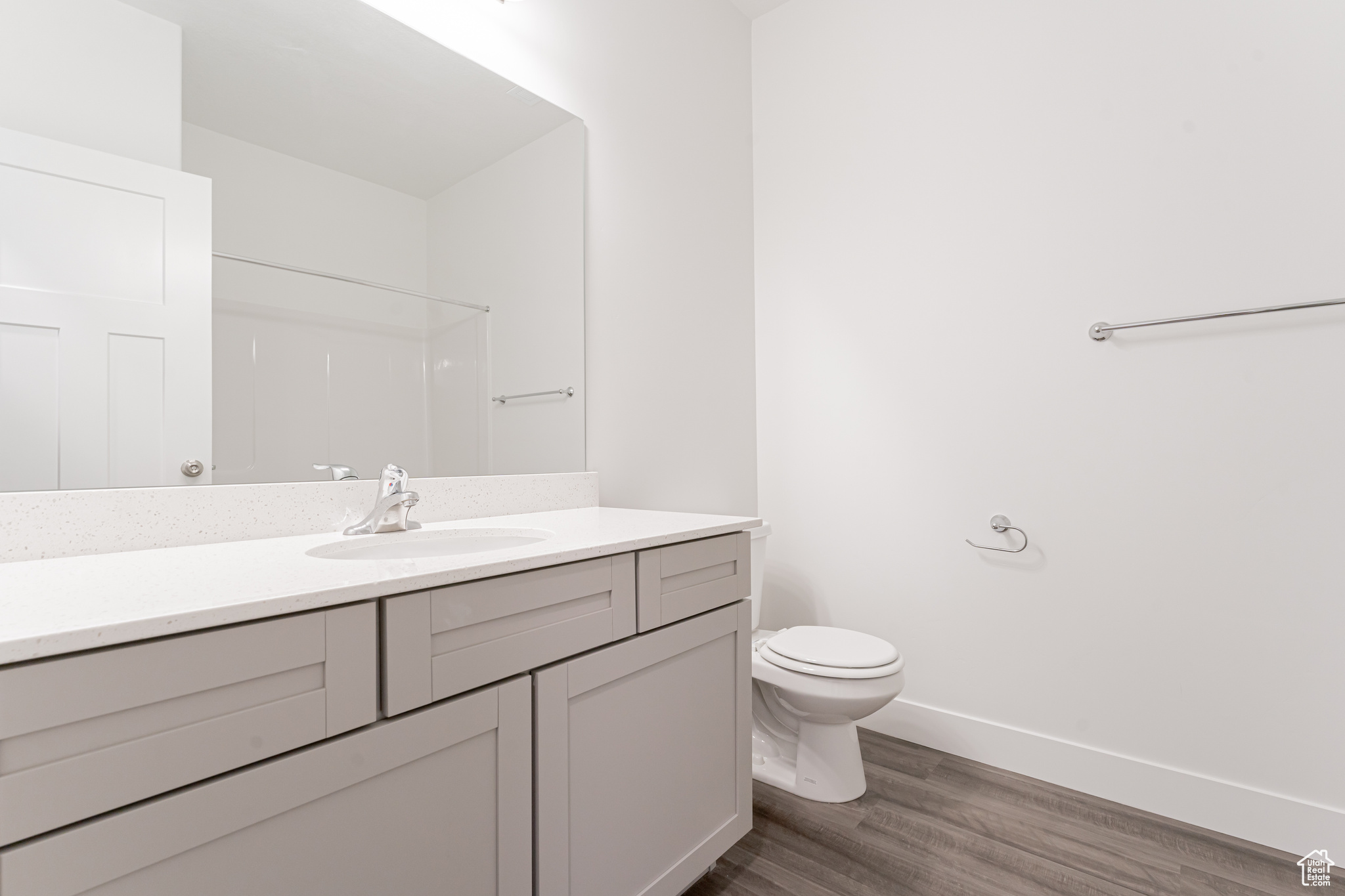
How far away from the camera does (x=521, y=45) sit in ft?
5.31

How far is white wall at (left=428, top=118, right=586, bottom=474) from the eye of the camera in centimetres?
148

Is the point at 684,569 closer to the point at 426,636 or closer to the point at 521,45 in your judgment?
the point at 426,636

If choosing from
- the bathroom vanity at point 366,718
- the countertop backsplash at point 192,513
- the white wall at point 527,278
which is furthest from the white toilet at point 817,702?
the countertop backsplash at point 192,513

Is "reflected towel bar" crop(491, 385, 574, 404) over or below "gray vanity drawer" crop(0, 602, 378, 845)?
over

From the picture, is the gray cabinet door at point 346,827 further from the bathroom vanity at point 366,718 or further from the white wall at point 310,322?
the white wall at point 310,322

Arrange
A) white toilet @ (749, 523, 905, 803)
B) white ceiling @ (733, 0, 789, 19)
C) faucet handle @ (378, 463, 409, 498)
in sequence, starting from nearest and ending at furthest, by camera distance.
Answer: faucet handle @ (378, 463, 409, 498), white toilet @ (749, 523, 905, 803), white ceiling @ (733, 0, 789, 19)

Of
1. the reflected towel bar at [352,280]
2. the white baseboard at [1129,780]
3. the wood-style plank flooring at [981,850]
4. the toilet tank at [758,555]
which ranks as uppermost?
the reflected towel bar at [352,280]

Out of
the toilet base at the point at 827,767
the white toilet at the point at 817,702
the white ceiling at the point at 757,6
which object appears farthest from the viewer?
the white ceiling at the point at 757,6

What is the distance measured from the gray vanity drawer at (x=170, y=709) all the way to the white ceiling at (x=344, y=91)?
3.21 ft

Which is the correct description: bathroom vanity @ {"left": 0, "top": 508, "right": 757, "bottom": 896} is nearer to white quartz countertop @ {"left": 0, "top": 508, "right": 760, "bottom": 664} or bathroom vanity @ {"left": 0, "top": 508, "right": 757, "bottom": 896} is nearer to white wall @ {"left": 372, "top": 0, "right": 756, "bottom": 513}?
white quartz countertop @ {"left": 0, "top": 508, "right": 760, "bottom": 664}

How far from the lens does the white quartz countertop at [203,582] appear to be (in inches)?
22.3

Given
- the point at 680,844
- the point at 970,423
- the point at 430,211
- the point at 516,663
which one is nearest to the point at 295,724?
the point at 516,663

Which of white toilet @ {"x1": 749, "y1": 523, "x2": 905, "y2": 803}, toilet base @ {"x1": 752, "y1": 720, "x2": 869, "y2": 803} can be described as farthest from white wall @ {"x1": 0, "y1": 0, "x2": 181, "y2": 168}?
toilet base @ {"x1": 752, "y1": 720, "x2": 869, "y2": 803}

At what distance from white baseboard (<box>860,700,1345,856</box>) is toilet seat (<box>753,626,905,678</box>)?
49 centimetres
